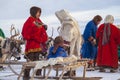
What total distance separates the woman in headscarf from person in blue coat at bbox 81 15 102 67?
13.6 inches

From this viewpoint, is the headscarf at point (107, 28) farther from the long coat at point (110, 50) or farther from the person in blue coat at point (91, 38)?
the person in blue coat at point (91, 38)

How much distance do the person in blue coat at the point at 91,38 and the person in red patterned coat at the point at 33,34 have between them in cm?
400

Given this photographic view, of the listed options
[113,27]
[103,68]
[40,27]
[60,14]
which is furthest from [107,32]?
[40,27]

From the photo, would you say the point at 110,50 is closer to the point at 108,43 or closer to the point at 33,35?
the point at 108,43

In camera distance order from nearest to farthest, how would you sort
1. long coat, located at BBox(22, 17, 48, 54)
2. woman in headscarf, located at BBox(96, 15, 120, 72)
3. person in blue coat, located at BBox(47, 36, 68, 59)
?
1. person in blue coat, located at BBox(47, 36, 68, 59)
2. long coat, located at BBox(22, 17, 48, 54)
3. woman in headscarf, located at BBox(96, 15, 120, 72)

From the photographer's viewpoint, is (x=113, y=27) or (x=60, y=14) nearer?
(x=60, y=14)

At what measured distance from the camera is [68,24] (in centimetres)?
1108

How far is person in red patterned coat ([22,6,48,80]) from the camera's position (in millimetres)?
10102

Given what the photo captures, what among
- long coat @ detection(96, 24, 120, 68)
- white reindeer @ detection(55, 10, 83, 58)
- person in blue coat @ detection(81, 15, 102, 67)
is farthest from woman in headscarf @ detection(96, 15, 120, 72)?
white reindeer @ detection(55, 10, 83, 58)

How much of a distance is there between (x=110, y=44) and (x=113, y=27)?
586 millimetres

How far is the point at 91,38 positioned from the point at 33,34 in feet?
14.4

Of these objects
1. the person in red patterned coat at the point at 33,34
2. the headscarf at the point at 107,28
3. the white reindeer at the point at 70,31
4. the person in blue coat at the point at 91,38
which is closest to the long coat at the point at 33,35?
the person in red patterned coat at the point at 33,34

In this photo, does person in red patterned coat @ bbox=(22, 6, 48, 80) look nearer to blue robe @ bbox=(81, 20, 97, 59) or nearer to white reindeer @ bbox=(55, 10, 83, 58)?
white reindeer @ bbox=(55, 10, 83, 58)

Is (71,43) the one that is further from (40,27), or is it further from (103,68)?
(103,68)
